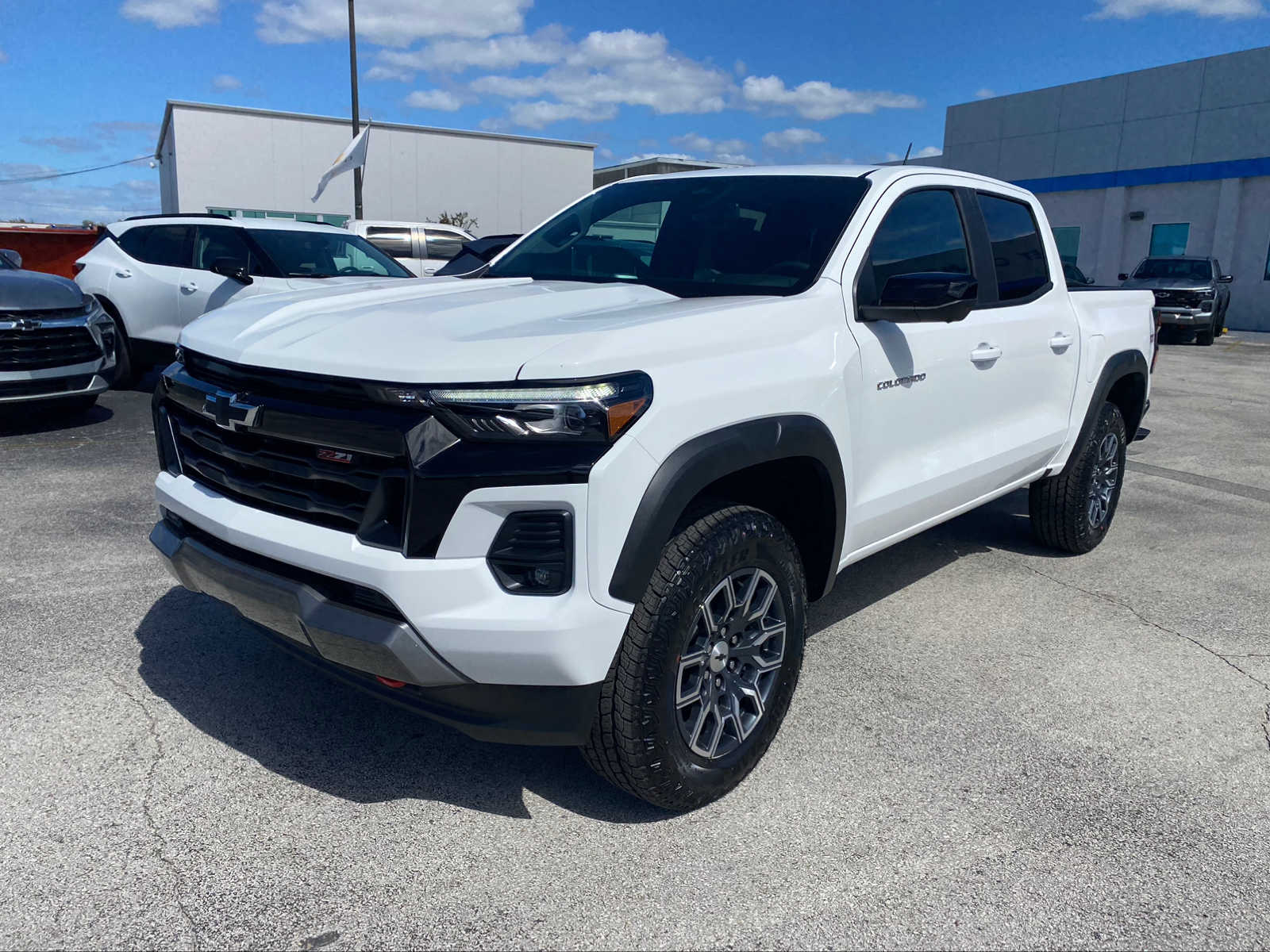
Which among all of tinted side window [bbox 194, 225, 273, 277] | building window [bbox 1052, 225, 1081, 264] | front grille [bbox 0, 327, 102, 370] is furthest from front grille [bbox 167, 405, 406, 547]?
building window [bbox 1052, 225, 1081, 264]

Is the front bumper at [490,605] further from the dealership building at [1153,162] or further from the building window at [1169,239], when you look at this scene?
the building window at [1169,239]

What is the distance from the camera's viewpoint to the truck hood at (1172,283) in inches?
761

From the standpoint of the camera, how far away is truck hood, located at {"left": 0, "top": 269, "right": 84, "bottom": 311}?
24.0ft

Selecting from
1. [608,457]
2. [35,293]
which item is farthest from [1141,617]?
[35,293]

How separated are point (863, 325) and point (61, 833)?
2740mm

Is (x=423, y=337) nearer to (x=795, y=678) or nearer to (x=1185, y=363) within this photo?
(x=795, y=678)

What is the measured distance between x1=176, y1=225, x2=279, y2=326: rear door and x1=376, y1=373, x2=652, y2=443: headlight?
6.94m

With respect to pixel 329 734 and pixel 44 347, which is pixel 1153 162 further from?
pixel 329 734

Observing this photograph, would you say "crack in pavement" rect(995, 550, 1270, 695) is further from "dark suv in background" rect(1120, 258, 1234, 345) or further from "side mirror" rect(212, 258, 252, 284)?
"dark suv in background" rect(1120, 258, 1234, 345)

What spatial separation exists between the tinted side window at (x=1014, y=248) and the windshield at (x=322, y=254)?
19.5ft

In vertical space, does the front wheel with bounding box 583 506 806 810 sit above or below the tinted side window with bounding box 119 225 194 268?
below

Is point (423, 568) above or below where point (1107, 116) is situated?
below

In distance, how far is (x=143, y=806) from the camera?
2.73m

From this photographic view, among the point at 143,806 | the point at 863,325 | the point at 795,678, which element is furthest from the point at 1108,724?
the point at 143,806
